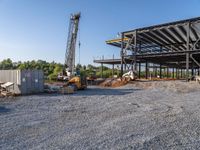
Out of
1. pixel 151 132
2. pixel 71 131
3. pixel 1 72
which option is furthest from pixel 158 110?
pixel 1 72

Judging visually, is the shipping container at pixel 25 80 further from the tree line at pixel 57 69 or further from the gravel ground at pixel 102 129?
the tree line at pixel 57 69

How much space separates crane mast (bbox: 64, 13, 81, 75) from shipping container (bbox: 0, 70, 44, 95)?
13.3 m

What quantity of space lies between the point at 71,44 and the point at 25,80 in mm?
16832

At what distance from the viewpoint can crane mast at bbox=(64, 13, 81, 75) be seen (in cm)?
3244

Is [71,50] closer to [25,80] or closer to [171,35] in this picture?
[171,35]

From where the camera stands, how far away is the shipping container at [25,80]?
57.3ft

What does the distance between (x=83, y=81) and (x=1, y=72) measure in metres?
7.75

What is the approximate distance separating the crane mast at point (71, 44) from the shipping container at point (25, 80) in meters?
13.3

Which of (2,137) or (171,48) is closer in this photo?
(2,137)

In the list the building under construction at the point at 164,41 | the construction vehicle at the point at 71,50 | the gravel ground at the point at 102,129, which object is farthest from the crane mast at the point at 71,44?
the gravel ground at the point at 102,129

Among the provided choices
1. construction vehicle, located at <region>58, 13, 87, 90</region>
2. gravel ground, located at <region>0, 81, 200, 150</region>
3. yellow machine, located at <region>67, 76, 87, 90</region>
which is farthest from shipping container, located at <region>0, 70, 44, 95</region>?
construction vehicle, located at <region>58, 13, 87, 90</region>

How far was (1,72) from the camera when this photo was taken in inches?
814

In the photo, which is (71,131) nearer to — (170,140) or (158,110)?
(170,140)

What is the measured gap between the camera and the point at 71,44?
33.7 meters
